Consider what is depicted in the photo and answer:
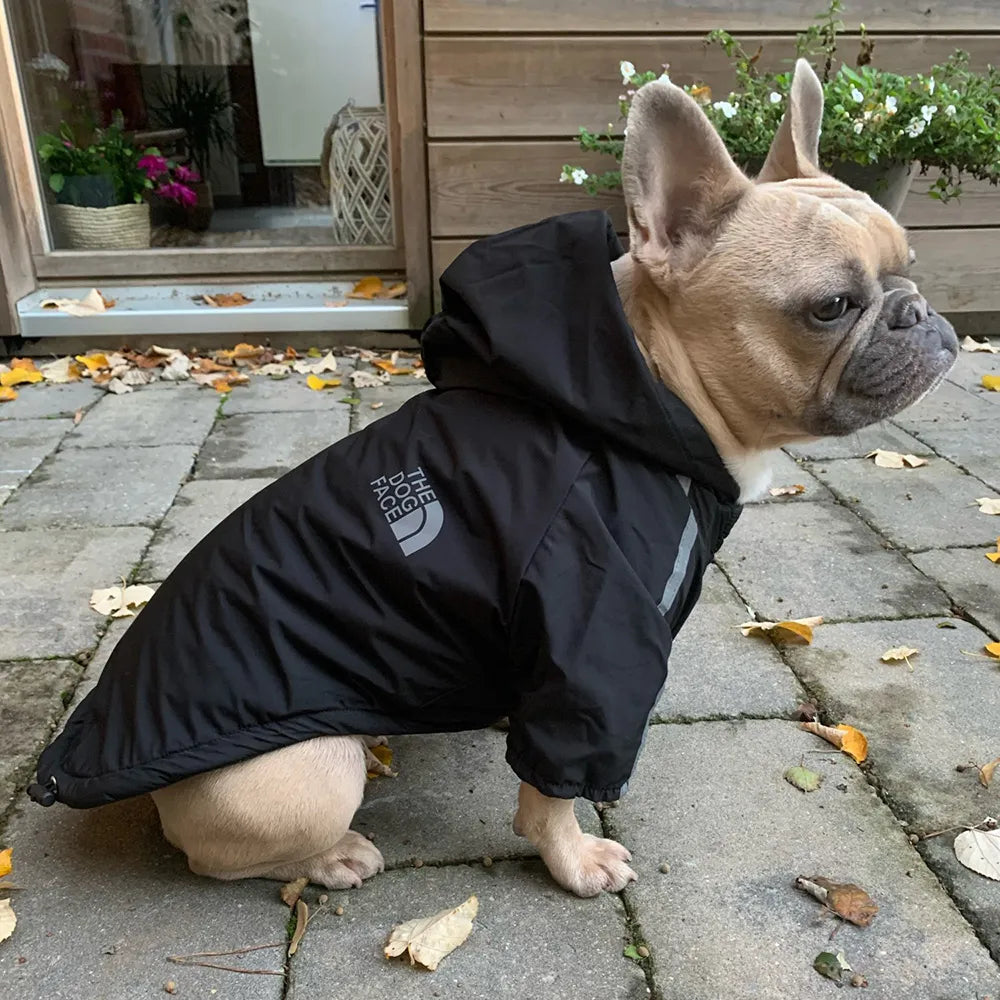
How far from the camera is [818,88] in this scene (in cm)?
217

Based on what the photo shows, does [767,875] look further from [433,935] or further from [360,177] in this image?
Result: [360,177]

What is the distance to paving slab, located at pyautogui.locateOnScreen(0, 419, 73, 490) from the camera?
4039 millimetres

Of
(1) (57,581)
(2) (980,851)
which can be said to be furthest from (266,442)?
(2) (980,851)

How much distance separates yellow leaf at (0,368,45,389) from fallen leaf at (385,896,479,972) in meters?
4.35

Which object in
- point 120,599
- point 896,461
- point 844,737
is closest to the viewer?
point 844,737

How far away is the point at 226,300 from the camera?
5.72 metres

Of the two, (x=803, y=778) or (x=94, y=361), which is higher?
(x=803, y=778)

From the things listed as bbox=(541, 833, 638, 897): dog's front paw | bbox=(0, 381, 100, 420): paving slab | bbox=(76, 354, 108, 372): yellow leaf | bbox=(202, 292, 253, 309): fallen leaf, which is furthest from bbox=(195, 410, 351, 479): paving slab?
bbox=(541, 833, 638, 897): dog's front paw

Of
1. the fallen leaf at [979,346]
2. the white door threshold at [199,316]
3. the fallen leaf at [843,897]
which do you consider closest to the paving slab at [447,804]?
the fallen leaf at [843,897]

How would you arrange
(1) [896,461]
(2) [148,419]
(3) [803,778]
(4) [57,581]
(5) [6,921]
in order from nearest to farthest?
(5) [6,921]
(3) [803,778]
(4) [57,581]
(1) [896,461]
(2) [148,419]

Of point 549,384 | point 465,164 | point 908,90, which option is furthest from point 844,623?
point 465,164

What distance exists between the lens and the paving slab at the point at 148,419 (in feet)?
14.5

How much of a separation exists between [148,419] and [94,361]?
97cm

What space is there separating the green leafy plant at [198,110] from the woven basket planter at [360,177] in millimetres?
702
